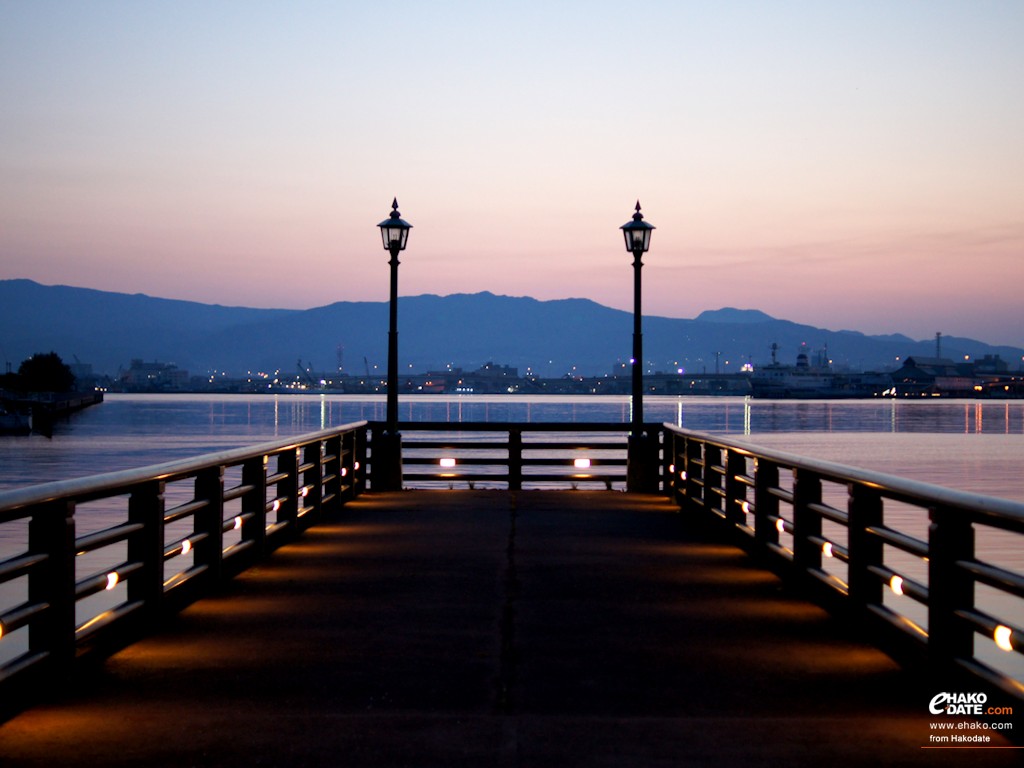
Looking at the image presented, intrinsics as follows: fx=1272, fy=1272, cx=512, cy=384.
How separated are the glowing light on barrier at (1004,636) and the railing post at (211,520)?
6.10 meters

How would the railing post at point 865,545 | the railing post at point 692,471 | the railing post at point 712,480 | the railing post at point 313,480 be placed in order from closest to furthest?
the railing post at point 865,545 → the railing post at point 712,480 → the railing post at point 313,480 → the railing post at point 692,471

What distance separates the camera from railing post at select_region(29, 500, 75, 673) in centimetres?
657

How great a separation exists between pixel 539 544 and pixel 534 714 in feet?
23.1

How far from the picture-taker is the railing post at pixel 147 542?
8.28 m

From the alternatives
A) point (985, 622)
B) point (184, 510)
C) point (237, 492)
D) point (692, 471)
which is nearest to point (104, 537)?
point (184, 510)

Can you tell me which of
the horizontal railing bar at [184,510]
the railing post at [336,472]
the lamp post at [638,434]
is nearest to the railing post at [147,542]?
the horizontal railing bar at [184,510]

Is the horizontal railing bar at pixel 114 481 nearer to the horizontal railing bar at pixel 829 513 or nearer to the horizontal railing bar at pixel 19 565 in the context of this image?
the horizontal railing bar at pixel 19 565

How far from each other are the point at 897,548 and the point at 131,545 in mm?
5570

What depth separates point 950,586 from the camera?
6.53 m

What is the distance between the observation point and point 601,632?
8.48m

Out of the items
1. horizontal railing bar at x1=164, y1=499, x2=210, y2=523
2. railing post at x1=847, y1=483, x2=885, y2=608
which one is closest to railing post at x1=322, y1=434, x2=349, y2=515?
horizontal railing bar at x1=164, y1=499, x2=210, y2=523

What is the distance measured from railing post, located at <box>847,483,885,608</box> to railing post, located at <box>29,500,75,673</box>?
476 centimetres

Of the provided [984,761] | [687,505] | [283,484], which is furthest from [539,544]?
[984,761]

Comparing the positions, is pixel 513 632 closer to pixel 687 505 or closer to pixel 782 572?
pixel 782 572
